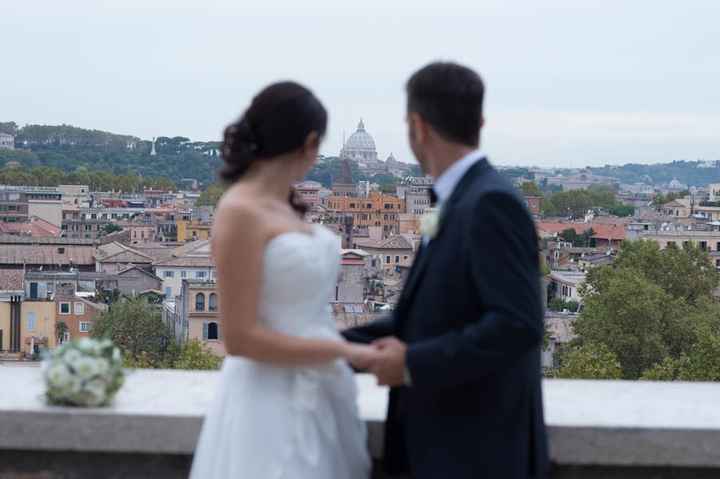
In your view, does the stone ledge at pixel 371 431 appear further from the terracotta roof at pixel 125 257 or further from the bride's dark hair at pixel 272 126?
the terracotta roof at pixel 125 257

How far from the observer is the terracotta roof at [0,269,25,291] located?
32.7 metres

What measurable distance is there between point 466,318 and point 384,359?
14 centimetres

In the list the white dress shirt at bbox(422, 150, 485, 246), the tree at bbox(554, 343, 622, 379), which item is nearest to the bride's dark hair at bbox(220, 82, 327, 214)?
the white dress shirt at bbox(422, 150, 485, 246)

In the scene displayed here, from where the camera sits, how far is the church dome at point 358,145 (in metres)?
131

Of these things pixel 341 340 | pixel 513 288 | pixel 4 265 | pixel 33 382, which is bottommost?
pixel 4 265

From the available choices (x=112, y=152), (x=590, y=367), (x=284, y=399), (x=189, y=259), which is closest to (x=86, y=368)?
(x=284, y=399)

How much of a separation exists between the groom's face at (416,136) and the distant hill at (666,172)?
174014mm

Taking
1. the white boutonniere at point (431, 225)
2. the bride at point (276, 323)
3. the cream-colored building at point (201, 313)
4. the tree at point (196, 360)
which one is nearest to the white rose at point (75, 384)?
the bride at point (276, 323)

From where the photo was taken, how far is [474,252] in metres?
1.81

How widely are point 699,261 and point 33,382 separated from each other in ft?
104

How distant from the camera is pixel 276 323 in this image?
198 cm

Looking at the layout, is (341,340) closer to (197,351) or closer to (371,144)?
(197,351)

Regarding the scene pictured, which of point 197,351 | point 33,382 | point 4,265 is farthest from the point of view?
point 4,265

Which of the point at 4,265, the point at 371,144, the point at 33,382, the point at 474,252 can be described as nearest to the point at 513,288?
the point at 474,252
